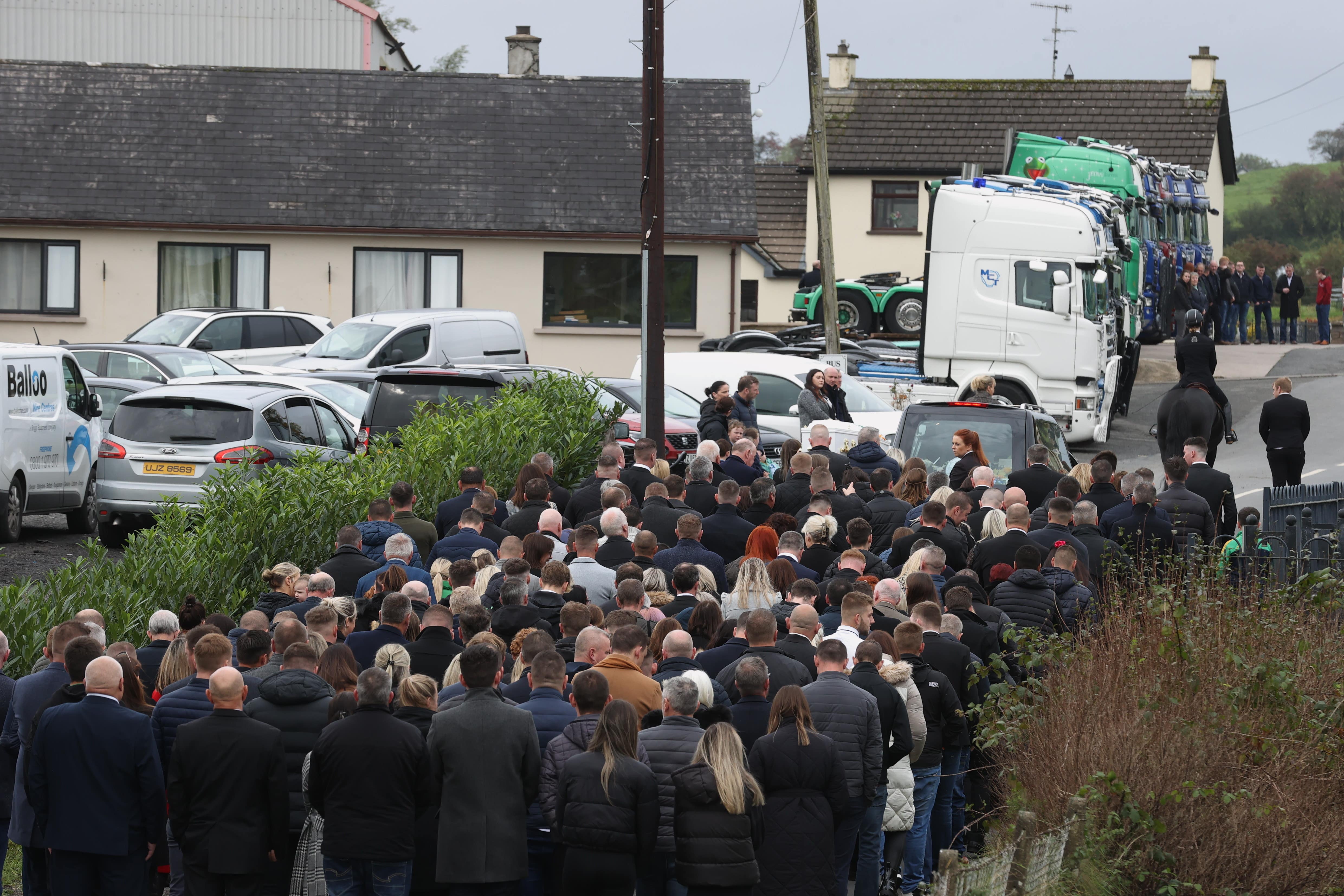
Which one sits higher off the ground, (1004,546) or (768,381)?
(768,381)

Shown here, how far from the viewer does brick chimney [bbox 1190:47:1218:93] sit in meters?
46.5

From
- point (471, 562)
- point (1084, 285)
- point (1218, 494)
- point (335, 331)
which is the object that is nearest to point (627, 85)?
point (335, 331)

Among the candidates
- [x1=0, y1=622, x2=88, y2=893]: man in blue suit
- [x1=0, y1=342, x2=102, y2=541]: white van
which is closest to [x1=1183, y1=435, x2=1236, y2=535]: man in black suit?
[x1=0, y1=622, x2=88, y2=893]: man in blue suit

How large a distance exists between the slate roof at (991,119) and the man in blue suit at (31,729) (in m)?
38.5

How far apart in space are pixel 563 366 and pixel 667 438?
14.2 meters

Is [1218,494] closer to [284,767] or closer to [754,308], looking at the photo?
[284,767]

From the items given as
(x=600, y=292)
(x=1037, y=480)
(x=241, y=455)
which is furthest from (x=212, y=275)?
(x=1037, y=480)

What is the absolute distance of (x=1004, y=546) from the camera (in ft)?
36.4

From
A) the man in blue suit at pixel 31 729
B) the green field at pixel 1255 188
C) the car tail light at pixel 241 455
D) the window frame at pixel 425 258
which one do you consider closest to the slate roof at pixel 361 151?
the window frame at pixel 425 258

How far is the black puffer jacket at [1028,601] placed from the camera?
10109 millimetres

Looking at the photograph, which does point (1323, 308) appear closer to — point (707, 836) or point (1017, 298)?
point (1017, 298)

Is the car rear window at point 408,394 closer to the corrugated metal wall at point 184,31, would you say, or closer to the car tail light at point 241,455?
the car tail light at point 241,455

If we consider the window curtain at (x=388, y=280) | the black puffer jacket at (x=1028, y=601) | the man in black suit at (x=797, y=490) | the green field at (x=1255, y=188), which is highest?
the green field at (x=1255, y=188)

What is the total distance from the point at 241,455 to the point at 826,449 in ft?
19.5
